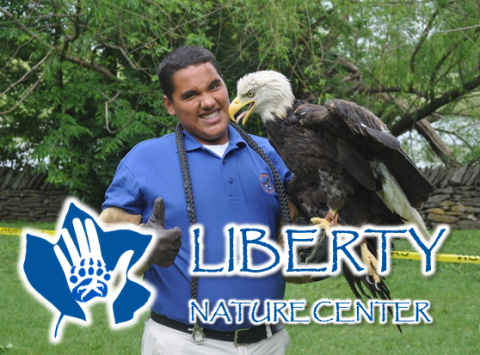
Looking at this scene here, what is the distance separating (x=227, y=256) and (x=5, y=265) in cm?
568

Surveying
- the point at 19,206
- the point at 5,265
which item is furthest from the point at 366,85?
the point at 19,206

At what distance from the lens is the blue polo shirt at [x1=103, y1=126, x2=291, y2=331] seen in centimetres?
193

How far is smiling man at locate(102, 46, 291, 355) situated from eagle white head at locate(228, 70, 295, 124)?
0.90ft

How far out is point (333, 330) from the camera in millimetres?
5094

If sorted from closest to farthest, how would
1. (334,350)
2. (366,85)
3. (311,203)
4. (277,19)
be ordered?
(311,203) < (334,350) < (277,19) < (366,85)

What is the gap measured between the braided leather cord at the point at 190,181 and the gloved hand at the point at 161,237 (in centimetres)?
19

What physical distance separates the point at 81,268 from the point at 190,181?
1.51 feet

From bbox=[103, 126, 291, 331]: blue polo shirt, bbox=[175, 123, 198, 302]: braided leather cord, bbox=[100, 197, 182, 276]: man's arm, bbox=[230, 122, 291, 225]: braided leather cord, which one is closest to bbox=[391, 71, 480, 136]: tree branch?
bbox=[230, 122, 291, 225]: braided leather cord

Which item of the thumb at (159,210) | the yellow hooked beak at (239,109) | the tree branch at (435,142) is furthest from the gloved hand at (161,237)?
the tree branch at (435,142)

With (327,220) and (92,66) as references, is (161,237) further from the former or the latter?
(92,66)

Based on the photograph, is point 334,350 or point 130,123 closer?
point 334,350

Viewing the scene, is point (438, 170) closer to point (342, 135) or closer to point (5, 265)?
point (5, 265)

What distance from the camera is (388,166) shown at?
2166mm

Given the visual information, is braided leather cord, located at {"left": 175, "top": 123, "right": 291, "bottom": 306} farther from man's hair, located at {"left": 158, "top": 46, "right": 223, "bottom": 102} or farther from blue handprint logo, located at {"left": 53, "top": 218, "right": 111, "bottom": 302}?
blue handprint logo, located at {"left": 53, "top": 218, "right": 111, "bottom": 302}
